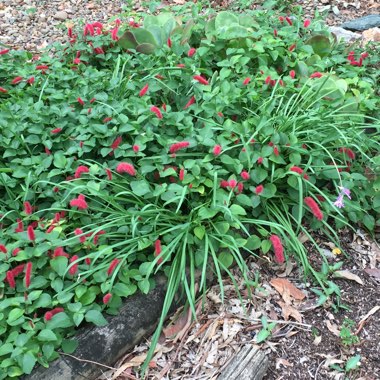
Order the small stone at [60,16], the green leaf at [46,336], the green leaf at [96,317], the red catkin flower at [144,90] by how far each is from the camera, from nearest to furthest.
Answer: the green leaf at [46,336] → the green leaf at [96,317] → the red catkin flower at [144,90] → the small stone at [60,16]

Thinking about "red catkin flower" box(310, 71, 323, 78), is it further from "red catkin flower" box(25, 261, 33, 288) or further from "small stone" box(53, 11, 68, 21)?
"small stone" box(53, 11, 68, 21)

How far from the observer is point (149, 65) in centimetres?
353

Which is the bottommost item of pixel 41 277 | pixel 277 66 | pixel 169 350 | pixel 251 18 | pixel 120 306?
pixel 169 350

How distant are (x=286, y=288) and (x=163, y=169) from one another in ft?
3.03

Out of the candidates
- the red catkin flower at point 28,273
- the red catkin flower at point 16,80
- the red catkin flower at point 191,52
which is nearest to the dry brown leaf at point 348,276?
the red catkin flower at point 28,273

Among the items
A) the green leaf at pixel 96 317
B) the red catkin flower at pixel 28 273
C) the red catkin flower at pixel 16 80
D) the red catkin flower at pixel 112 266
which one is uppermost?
the red catkin flower at pixel 16 80

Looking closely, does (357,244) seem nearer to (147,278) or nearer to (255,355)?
(255,355)

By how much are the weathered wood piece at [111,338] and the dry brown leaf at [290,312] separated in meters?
0.64

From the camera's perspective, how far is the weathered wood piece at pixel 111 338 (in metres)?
2.27

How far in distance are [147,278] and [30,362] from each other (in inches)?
24.6

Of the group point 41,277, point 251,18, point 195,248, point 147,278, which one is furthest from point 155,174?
point 251,18

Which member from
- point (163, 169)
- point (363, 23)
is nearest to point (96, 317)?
point (163, 169)

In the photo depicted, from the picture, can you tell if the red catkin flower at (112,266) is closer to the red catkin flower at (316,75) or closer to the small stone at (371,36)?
the red catkin flower at (316,75)

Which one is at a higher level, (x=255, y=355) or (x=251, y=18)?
(x=251, y=18)
